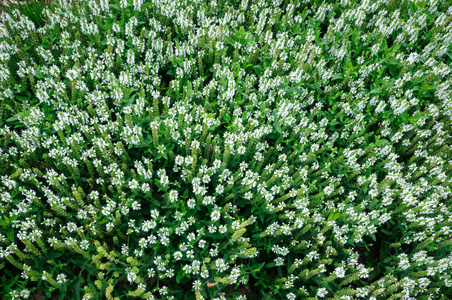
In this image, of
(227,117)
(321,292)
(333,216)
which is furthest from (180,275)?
(227,117)

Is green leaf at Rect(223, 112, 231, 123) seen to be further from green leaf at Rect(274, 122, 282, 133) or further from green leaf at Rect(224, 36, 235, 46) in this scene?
green leaf at Rect(224, 36, 235, 46)

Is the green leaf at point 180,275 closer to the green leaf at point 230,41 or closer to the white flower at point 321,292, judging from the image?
the white flower at point 321,292

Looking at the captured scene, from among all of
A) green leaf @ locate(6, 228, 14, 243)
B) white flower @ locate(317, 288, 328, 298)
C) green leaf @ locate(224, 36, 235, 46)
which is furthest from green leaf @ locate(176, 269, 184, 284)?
green leaf @ locate(224, 36, 235, 46)

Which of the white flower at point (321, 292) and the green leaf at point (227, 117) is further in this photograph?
the green leaf at point (227, 117)

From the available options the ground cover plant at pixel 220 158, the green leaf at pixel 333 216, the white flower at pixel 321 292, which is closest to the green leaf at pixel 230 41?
the ground cover plant at pixel 220 158

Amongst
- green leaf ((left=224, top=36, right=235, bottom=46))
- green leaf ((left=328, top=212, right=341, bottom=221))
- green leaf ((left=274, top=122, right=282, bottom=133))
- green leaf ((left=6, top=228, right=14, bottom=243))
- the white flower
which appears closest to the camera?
green leaf ((left=6, top=228, right=14, bottom=243))

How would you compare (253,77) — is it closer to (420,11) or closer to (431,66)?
(431,66)

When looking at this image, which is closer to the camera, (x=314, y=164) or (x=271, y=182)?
(x=271, y=182)

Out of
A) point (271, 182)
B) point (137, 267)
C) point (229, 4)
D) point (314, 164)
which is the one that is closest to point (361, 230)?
point (314, 164)
